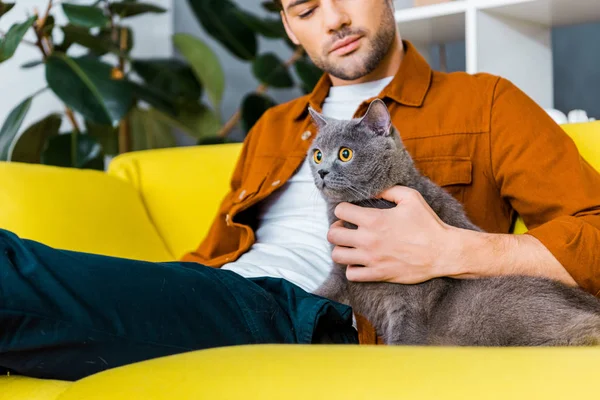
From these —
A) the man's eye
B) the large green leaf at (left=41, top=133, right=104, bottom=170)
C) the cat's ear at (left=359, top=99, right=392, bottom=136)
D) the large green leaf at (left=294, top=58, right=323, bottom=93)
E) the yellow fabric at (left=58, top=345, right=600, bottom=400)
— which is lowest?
the large green leaf at (left=41, top=133, right=104, bottom=170)

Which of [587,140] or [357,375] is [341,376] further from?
[587,140]

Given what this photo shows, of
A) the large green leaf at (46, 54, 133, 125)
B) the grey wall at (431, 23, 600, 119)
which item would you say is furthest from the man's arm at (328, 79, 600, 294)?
the large green leaf at (46, 54, 133, 125)

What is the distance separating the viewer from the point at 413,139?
1503 mm

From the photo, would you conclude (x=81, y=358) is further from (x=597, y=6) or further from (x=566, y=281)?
(x=597, y=6)

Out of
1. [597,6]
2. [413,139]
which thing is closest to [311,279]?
[413,139]

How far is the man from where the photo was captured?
1026 millimetres

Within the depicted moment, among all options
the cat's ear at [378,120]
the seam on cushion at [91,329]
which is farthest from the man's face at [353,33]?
the seam on cushion at [91,329]

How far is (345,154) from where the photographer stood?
4.29ft

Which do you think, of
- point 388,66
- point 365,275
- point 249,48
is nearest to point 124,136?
point 249,48

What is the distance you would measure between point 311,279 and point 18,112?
156 centimetres

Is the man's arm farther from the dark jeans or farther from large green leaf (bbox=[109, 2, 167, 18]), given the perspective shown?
large green leaf (bbox=[109, 2, 167, 18])

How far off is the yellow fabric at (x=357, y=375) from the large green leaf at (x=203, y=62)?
2514mm

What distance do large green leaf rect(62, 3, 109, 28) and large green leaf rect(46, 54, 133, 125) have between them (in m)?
0.13

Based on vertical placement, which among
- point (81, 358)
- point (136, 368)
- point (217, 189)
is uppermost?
point (136, 368)
